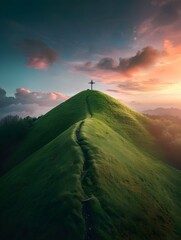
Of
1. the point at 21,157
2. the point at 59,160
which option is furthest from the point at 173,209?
the point at 21,157

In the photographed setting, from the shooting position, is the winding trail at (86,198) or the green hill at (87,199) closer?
the winding trail at (86,198)

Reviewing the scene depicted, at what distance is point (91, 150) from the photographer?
100 feet

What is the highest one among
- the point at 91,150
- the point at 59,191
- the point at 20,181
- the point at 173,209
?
the point at 91,150

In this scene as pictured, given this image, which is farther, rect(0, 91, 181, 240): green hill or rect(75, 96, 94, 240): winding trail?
rect(0, 91, 181, 240): green hill

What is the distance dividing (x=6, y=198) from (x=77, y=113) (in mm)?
37296

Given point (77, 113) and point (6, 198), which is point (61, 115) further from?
point (6, 198)

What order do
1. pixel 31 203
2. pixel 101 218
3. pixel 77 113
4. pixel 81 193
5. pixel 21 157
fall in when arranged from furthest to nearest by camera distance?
pixel 77 113
pixel 21 157
pixel 31 203
pixel 81 193
pixel 101 218

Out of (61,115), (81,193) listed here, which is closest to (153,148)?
(61,115)

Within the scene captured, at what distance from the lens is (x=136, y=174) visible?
32656 mm

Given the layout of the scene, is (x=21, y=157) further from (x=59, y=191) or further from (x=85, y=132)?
Answer: (x=59, y=191)

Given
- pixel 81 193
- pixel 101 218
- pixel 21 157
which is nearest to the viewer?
pixel 101 218

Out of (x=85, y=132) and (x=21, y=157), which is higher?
(x=85, y=132)

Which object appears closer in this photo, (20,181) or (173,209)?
(173,209)

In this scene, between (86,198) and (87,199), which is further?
(86,198)
